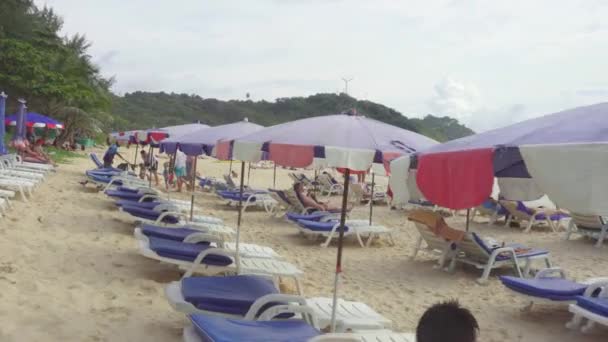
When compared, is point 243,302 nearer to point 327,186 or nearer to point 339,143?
point 339,143

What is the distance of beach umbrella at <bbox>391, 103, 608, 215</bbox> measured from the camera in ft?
6.25

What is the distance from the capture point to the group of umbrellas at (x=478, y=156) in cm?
194

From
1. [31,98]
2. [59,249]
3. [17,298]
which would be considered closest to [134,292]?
[17,298]

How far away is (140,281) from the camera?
557 centimetres

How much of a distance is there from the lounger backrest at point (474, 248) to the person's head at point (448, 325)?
202 inches

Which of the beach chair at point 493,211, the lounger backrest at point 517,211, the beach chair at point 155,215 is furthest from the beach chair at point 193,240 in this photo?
the beach chair at point 493,211

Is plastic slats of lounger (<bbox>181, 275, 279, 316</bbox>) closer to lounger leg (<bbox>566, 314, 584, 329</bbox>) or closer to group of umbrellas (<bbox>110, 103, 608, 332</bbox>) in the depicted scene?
group of umbrellas (<bbox>110, 103, 608, 332</bbox>)

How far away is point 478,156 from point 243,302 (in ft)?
7.30

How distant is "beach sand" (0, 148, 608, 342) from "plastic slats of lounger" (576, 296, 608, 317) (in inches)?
15.5

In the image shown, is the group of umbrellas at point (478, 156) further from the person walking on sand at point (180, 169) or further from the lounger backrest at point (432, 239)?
the person walking on sand at point (180, 169)

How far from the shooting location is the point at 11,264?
18.3 ft

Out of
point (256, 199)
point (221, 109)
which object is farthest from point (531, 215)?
point (221, 109)

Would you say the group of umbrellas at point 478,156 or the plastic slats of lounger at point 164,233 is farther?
the plastic slats of lounger at point 164,233

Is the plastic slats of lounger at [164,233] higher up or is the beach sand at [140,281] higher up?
the plastic slats of lounger at [164,233]
